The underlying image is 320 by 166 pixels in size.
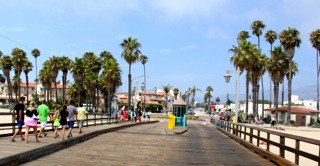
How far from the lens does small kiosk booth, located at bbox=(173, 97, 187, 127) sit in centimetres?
3556

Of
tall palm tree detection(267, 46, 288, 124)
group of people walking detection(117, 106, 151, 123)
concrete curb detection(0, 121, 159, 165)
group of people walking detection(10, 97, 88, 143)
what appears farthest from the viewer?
tall palm tree detection(267, 46, 288, 124)

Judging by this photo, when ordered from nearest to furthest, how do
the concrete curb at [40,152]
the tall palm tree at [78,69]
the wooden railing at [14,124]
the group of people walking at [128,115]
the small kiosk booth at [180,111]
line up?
the concrete curb at [40,152], the wooden railing at [14,124], the small kiosk booth at [180,111], the group of people walking at [128,115], the tall palm tree at [78,69]

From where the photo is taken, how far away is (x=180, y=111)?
3641 cm

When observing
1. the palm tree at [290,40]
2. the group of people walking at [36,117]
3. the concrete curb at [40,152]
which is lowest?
the concrete curb at [40,152]

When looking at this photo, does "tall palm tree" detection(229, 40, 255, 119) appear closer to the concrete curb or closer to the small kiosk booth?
the small kiosk booth

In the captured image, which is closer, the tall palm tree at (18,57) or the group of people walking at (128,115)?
the group of people walking at (128,115)

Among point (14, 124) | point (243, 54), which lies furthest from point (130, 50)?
point (14, 124)

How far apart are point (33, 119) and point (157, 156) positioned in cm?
472

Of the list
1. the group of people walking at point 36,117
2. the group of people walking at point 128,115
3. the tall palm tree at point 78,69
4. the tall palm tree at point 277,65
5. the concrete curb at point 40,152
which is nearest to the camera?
the concrete curb at point 40,152

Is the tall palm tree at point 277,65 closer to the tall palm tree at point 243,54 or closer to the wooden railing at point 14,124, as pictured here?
the tall palm tree at point 243,54

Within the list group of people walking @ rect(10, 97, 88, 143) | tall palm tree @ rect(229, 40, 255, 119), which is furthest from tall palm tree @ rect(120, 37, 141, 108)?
group of people walking @ rect(10, 97, 88, 143)

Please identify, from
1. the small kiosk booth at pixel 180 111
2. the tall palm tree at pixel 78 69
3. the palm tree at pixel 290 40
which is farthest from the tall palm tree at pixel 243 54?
the tall palm tree at pixel 78 69

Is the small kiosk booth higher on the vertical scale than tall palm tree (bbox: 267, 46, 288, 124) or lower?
lower

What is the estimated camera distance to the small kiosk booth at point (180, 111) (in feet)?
117
